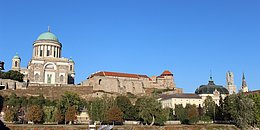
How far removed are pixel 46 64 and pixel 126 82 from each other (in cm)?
2523

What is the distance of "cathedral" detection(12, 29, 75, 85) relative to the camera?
8488 cm

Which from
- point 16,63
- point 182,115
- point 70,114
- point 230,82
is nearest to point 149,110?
point 70,114

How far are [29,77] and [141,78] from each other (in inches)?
1391

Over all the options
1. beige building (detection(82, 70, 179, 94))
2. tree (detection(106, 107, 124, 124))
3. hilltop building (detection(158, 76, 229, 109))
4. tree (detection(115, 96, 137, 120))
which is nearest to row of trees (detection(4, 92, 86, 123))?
tree (detection(106, 107, 124, 124))

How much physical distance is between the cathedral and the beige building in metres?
9.07

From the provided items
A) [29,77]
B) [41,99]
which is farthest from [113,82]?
[41,99]

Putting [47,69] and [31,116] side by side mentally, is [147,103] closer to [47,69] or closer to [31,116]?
[31,116]

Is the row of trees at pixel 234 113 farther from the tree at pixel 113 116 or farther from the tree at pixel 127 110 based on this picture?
the tree at pixel 113 116

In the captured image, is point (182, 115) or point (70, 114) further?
point (182, 115)

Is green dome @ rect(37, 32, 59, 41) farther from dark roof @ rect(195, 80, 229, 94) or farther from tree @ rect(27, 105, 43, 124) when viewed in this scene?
dark roof @ rect(195, 80, 229, 94)

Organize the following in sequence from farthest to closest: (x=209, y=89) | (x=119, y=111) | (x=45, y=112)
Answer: (x=209, y=89) < (x=45, y=112) < (x=119, y=111)

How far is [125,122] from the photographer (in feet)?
200

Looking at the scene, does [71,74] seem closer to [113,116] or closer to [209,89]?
[209,89]

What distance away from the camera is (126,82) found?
96.4 meters
